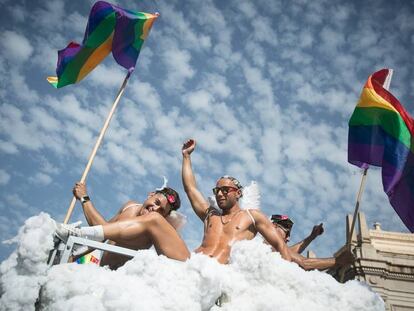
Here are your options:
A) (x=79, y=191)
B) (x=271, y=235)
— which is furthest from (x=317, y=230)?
(x=79, y=191)

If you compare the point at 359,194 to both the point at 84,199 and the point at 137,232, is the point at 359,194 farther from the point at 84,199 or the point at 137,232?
the point at 84,199

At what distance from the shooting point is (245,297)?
2305mm

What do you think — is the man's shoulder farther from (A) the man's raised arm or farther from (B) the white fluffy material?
(B) the white fluffy material

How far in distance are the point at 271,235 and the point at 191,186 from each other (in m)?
1.37

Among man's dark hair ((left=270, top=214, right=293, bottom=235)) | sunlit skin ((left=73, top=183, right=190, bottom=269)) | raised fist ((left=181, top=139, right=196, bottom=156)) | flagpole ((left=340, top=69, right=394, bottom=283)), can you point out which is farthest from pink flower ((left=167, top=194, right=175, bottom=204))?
flagpole ((left=340, top=69, right=394, bottom=283))

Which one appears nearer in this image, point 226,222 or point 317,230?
point 226,222

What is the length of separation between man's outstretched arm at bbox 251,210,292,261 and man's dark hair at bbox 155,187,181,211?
1.28 metres

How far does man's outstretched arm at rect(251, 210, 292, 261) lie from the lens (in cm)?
312

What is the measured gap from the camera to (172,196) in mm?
4168

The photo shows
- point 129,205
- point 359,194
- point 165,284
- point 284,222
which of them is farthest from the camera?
point 284,222

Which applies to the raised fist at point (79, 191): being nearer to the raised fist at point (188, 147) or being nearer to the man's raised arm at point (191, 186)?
the man's raised arm at point (191, 186)

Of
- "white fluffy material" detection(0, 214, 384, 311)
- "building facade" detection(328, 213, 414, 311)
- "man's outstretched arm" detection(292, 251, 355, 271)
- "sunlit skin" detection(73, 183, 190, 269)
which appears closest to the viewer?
"white fluffy material" detection(0, 214, 384, 311)

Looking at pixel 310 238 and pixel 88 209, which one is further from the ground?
pixel 310 238

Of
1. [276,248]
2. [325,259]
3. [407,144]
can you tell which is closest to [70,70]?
[276,248]
